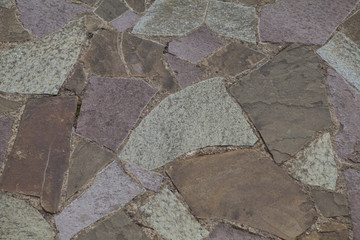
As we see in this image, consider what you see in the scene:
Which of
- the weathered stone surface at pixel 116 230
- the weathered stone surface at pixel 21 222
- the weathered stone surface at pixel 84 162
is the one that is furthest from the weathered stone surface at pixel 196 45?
the weathered stone surface at pixel 21 222

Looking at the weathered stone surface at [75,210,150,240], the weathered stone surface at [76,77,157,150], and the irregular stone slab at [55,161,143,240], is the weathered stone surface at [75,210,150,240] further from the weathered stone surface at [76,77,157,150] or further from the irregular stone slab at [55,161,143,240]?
the weathered stone surface at [76,77,157,150]

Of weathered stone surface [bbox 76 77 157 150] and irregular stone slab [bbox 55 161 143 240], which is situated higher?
weathered stone surface [bbox 76 77 157 150]

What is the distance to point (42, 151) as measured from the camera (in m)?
1.39

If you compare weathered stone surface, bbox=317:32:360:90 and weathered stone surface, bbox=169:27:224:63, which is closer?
weathered stone surface, bbox=317:32:360:90

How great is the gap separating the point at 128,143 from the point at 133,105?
169mm

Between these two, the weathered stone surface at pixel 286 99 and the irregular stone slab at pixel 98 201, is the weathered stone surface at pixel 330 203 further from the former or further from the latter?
the irregular stone slab at pixel 98 201

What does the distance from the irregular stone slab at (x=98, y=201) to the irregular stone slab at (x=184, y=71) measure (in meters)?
0.47

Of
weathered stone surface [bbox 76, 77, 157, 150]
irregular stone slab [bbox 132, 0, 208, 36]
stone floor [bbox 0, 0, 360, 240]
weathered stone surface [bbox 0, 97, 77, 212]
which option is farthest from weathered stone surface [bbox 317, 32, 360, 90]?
weathered stone surface [bbox 0, 97, 77, 212]

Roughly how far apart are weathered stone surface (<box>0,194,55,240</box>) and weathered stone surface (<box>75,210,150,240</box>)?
139 millimetres

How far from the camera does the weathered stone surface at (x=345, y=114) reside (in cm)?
132

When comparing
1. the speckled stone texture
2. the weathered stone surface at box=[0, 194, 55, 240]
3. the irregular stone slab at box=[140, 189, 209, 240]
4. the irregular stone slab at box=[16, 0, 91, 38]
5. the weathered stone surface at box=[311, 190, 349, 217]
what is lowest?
the weathered stone surface at box=[0, 194, 55, 240]

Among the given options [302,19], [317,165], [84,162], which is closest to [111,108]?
[84,162]

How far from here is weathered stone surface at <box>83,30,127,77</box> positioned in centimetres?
156

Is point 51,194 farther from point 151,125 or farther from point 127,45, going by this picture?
point 127,45
